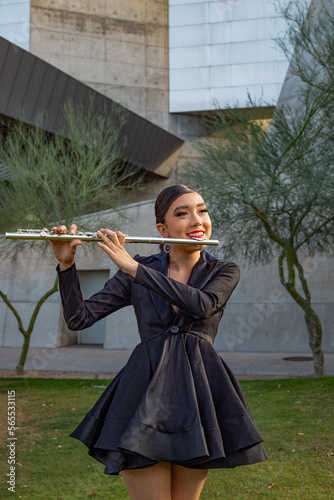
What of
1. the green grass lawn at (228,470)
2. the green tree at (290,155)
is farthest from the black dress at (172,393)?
the green tree at (290,155)

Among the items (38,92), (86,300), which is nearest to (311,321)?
(86,300)

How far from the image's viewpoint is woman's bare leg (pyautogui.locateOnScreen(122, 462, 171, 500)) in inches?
82.7

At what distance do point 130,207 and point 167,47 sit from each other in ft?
33.5

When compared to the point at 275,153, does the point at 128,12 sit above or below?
above

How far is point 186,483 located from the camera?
2197 millimetres

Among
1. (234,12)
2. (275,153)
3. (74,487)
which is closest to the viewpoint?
(74,487)

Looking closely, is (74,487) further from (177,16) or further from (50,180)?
(177,16)

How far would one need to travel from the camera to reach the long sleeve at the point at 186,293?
2168 millimetres

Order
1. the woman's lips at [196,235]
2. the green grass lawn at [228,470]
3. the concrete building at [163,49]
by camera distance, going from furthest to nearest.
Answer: the concrete building at [163,49] → the green grass lawn at [228,470] → the woman's lips at [196,235]

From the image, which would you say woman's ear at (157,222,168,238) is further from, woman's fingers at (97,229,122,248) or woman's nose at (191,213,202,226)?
woman's fingers at (97,229,122,248)

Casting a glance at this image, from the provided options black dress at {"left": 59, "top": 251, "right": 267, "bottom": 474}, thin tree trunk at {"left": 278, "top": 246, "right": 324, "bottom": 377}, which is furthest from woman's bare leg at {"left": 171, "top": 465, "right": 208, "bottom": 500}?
thin tree trunk at {"left": 278, "top": 246, "right": 324, "bottom": 377}

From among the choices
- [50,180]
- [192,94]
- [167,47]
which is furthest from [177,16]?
[50,180]

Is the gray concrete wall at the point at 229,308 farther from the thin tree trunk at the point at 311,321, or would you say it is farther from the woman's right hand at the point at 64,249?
the woman's right hand at the point at 64,249

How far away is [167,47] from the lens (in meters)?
24.6
